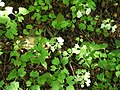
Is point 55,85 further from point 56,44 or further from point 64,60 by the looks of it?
point 56,44

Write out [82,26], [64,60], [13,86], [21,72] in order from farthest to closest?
[82,26] < [64,60] < [21,72] < [13,86]

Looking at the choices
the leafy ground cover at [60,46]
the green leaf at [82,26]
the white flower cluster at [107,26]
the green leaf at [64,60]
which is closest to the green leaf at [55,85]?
the leafy ground cover at [60,46]

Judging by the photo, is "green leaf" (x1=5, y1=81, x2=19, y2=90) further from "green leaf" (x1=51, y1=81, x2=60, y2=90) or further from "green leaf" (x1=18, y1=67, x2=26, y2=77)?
"green leaf" (x1=51, y1=81, x2=60, y2=90)

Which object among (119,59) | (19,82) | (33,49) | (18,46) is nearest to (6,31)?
(18,46)

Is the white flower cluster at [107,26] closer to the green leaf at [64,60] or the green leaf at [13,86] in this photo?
the green leaf at [64,60]

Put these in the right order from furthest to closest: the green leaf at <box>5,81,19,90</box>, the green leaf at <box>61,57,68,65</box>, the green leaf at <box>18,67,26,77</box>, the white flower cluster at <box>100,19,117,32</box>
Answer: the white flower cluster at <box>100,19,117,32</box>, the green leaf at <box>61,57,68,65</box>, the green leaf at <box>18,67,26,77</box>, the green leaf at <box>5,81,19,90</box>

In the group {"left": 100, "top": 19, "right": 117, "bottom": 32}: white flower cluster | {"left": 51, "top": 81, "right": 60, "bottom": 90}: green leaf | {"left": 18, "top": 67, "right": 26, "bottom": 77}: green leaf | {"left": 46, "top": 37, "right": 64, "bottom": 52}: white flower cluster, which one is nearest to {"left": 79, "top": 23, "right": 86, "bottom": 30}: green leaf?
{"left": 100, "top": 19, "right": 117, "bottom": 32}: white flower cluster

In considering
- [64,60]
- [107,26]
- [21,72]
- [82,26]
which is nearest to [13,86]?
[21,72]

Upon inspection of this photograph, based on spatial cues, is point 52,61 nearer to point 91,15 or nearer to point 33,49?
point 33,49
